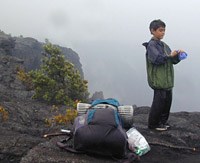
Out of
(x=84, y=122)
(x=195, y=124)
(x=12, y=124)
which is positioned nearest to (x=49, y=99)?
(x=12, y=124)

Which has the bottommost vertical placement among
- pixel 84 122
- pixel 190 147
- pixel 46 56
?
pixel 190 147

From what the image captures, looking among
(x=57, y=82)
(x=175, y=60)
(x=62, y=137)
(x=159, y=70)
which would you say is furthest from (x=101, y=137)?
(x=57, y=82)

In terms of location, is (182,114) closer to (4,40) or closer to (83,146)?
(83,146)

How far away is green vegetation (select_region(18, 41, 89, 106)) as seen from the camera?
49.7 feet

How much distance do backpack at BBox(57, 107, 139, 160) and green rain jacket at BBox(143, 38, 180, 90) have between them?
77.9 inches

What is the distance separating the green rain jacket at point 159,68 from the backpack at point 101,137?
1.98 meters

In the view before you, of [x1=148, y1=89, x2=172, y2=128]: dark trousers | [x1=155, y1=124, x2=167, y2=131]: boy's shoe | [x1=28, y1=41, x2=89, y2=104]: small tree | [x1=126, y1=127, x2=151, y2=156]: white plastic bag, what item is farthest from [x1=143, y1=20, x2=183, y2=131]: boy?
[x1=28, y1=41, x2=89, y2=104]: small tree

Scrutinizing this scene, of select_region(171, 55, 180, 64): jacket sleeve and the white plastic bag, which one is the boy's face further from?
the white plastic bag

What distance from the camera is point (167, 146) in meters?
6.91

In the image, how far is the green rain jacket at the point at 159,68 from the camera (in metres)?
7.34

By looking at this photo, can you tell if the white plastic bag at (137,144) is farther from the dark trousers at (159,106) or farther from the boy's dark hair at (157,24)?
the boy's dark hair at (157,24)

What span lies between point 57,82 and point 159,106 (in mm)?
8903

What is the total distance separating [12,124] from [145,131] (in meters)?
3.36

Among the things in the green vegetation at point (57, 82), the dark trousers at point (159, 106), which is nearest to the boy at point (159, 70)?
the dark trousers at point (159, 106)
